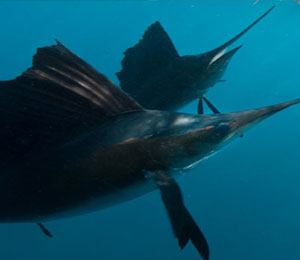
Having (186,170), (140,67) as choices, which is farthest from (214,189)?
(186,170)

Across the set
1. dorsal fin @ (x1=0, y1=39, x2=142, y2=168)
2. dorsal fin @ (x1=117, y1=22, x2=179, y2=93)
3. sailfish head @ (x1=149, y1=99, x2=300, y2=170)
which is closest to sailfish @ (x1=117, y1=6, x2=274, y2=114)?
dorsal fin @ (x1=117, y1=22, x2=179, y2=93)

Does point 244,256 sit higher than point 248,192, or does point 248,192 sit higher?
point 248,192

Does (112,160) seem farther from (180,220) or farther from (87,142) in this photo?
(180,220)

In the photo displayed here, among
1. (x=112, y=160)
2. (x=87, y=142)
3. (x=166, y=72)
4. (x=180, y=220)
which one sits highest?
(x=166, y=72)

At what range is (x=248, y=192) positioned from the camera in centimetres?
2086

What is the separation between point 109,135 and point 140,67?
2.43 meters

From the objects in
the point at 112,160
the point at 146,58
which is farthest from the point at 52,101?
the point at 146,58

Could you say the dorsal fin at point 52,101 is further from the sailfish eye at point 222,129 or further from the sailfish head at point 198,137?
the sailfish eye at point 222,129

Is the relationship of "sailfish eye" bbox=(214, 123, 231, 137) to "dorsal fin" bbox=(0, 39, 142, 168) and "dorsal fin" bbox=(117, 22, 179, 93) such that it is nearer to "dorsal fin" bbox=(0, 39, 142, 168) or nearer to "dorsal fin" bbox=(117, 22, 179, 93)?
"dorsal fin" bbox=(0, 39, 142, 168)

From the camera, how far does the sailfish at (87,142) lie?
1.58 meters

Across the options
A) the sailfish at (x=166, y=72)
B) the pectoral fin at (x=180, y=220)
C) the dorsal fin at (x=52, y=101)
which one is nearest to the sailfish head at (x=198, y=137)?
the pectoral fin at (x=180, y=220)

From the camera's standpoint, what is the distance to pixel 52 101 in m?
1.60

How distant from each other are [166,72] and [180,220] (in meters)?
2.58

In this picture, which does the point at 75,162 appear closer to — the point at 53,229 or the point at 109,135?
the point at 109,135
